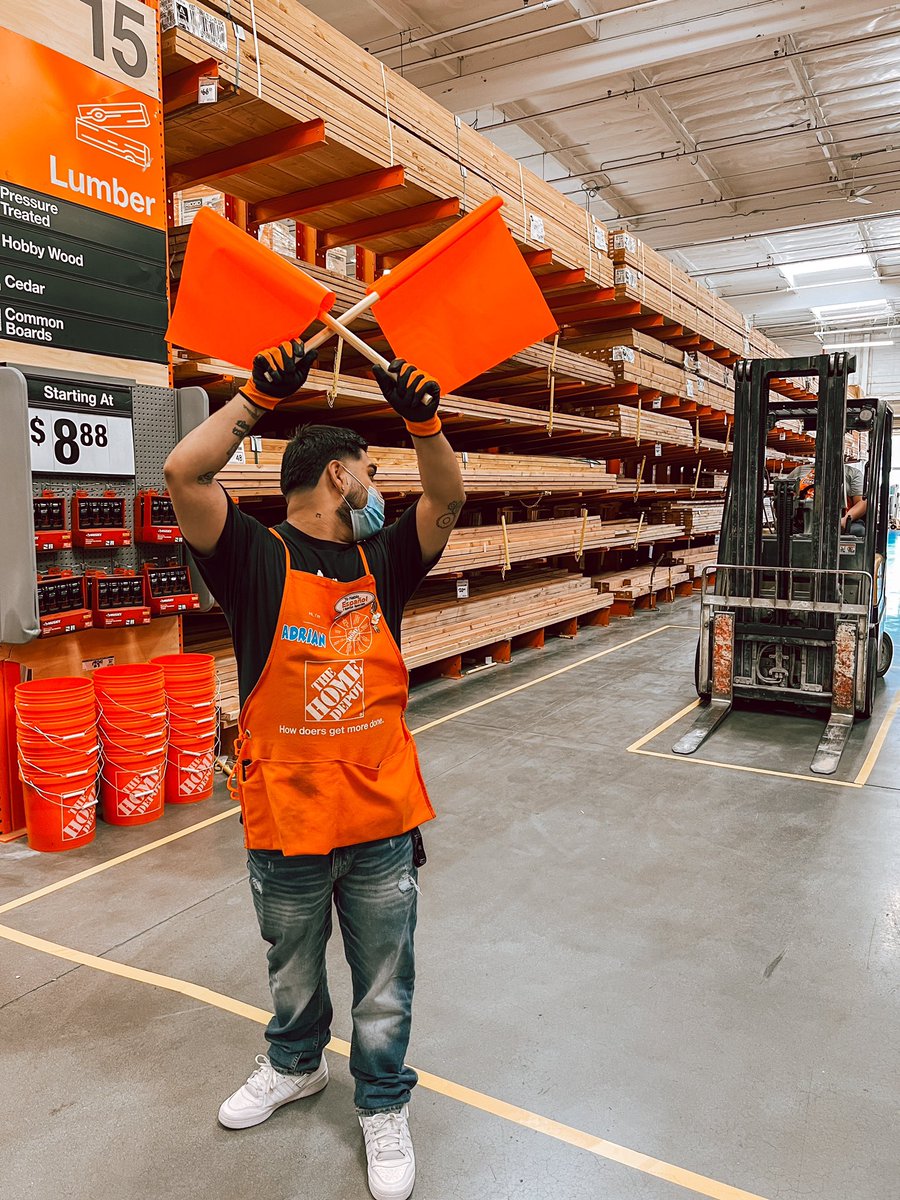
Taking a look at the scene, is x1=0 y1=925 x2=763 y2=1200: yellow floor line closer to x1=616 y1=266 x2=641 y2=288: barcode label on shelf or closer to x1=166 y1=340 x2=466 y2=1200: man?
x1=166 y1=340 x2=466 y2=1200: man

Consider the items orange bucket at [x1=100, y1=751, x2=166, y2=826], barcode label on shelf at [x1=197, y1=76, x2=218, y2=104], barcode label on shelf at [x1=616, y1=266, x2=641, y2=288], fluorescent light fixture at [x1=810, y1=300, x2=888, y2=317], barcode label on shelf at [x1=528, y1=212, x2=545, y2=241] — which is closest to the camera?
barcode label on shelf at [x1=197, y1=76, x2=218, y2=104]

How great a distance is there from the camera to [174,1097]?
9.06 ft

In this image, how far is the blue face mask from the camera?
2.43 metres

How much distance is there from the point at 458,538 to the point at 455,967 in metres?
5.69

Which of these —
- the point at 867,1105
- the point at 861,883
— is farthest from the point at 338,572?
the point at 861,883

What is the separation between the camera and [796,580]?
25.9 feet

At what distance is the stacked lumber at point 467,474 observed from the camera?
18.7ft

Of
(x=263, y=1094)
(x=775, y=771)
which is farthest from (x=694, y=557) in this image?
(x=263, y=1094)

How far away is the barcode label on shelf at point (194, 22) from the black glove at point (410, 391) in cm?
390

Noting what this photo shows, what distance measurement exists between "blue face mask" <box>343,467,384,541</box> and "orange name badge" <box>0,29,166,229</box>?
3405mm

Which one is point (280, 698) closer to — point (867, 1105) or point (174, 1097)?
point (174, 1097)

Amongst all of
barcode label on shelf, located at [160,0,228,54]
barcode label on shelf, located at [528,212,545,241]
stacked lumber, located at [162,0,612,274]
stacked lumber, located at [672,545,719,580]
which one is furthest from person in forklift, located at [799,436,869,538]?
stacked lumber, located at [672,545,719,580]

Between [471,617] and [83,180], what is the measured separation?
572 cm

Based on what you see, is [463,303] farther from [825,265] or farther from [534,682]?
[825,265]
